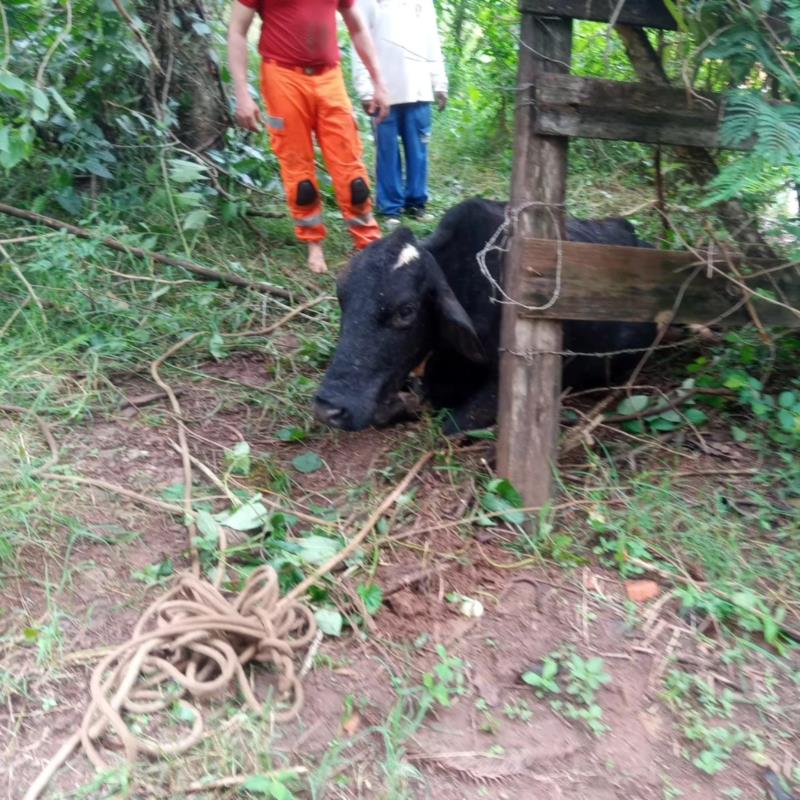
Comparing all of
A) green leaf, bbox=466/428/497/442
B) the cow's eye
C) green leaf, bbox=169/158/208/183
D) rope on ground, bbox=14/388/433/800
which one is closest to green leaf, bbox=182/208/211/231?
green leaf, bbox=169/158/208/183

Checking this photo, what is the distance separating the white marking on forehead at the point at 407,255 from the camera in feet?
12.6

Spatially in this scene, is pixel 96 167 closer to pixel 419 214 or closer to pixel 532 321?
pixel 419 214

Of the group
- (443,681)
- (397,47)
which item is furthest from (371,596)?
(397,47)

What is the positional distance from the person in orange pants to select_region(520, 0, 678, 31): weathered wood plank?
2.64 meters

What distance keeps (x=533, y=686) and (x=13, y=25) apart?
4.40 m

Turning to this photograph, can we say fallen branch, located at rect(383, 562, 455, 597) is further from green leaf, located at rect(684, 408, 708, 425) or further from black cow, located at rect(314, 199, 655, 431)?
green leaf, located at rect(684, 408, 708, 425)

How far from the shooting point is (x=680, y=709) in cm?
253

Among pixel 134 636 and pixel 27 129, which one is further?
pixel 27 129

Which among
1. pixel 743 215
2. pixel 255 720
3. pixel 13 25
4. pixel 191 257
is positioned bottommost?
pixel 255 720

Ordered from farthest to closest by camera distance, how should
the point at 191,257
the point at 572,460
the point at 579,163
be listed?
the point at 579,163 < the point at 191,257 < the point at 572,460

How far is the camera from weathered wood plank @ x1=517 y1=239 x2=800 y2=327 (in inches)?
122

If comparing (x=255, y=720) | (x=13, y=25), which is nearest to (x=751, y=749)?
(x=255, y=720)

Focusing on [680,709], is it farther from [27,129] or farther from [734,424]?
[27,129]

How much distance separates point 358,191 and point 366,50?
3.09 ft
